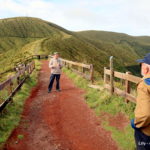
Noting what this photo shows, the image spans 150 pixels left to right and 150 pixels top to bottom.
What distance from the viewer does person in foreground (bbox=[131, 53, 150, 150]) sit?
2521mm

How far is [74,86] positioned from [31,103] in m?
3.84

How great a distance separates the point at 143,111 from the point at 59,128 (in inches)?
164

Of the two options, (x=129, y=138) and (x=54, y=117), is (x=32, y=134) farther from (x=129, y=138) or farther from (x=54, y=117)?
(x=129, y=138)

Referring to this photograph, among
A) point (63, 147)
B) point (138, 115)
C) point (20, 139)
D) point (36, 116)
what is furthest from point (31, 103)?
point (138, 115)

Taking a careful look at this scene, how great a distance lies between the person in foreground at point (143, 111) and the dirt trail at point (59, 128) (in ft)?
8.53

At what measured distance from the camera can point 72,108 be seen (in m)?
8.16

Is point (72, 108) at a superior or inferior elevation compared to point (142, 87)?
inferior

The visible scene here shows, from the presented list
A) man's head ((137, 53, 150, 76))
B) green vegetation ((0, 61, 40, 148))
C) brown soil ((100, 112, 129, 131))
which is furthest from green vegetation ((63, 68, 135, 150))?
man's head ((137, 53, 150, 76))

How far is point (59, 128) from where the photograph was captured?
20.7 feet

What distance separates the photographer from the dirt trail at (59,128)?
534cm

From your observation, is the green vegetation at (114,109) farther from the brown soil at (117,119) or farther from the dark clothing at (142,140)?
the dark clothing at (142,140)

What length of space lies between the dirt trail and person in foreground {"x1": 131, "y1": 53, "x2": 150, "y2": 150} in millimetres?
2600

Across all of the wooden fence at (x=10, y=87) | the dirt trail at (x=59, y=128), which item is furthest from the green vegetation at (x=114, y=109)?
the wooden fence at (x=10, y=87)

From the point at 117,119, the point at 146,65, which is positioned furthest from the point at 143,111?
the point at 117,119
